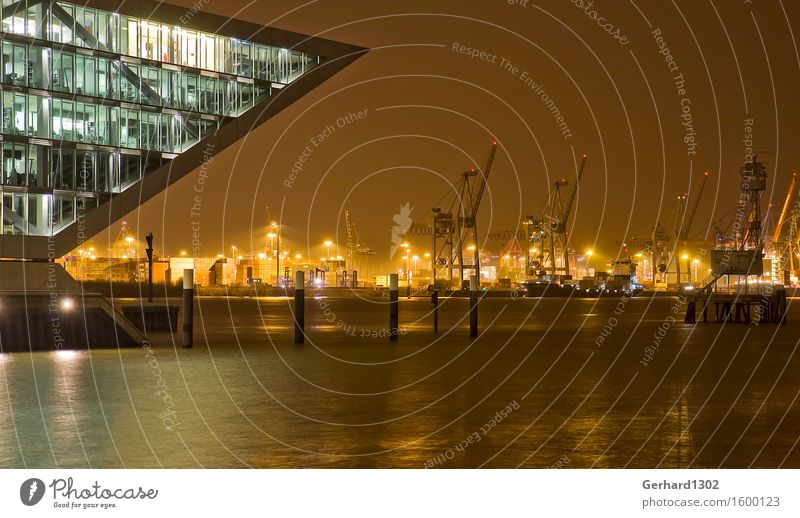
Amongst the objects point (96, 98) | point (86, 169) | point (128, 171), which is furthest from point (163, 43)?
point (86, 169)

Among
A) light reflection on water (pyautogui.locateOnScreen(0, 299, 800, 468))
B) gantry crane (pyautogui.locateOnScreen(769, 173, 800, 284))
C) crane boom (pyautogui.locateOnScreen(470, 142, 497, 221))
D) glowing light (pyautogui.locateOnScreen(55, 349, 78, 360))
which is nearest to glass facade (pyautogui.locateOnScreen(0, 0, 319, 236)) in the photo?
glowing light (pyautogui.locateOnScreen(55, 349, 78, 360))

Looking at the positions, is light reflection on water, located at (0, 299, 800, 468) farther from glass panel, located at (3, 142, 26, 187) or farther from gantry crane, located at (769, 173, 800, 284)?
gantry crane, located at (769, 173, 800, 284)

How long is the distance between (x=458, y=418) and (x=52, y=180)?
3770 cm

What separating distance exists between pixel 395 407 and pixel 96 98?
37493 millimetres

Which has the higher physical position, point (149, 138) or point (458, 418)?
point (149, 138)

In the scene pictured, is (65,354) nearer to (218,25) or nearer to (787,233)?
(218,25)

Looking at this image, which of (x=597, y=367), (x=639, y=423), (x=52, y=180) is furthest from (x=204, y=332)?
(x=639, y=423)

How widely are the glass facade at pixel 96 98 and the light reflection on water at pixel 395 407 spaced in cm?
2437

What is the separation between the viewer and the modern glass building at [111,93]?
147ft

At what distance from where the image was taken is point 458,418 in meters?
12.9

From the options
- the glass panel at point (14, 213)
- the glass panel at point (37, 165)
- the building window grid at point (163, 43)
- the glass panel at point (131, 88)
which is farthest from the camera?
the glass panel at point (131, 88)

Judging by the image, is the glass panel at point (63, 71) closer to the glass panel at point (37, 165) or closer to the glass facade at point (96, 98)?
the glass facade at point (96, 98)

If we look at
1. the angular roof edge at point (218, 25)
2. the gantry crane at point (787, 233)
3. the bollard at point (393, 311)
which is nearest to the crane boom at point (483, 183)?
the gantry crane at point (787, 233)
